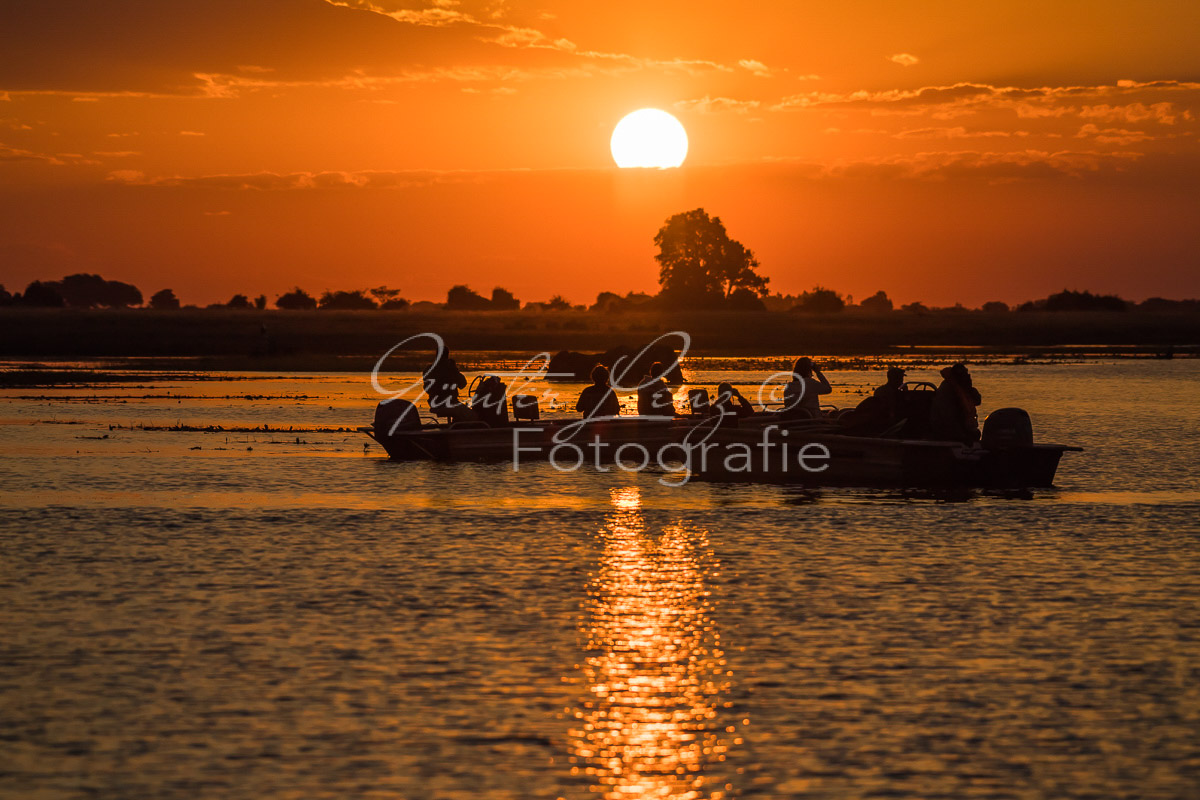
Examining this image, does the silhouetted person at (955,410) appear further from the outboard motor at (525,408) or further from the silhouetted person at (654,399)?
the outboard motor at (525,408)

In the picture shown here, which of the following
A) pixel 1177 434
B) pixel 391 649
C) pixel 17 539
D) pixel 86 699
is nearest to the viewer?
pixel 86 699

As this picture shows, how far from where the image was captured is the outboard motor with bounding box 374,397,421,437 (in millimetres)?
28266

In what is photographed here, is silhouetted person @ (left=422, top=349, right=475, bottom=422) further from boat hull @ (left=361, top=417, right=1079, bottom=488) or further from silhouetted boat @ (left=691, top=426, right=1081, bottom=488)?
silhouetted boat @ (left=691, top=426, right=1081, bottom=488)

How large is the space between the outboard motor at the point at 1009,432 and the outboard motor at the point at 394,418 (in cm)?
1192

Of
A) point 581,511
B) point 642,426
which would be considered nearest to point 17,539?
point 581,511

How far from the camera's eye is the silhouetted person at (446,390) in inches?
1122

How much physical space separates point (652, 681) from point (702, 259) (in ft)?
511

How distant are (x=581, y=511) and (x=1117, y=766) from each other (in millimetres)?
12857

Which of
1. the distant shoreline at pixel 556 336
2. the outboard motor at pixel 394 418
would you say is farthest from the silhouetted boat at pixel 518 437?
the distant shoreline at pixel 556 336

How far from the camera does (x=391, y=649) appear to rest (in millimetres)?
11320

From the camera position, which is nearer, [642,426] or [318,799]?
[318,799]

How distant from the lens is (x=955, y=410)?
894 inches

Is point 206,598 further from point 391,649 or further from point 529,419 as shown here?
point 529,419

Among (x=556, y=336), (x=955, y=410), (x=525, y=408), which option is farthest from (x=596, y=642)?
(x=556, y=336)
